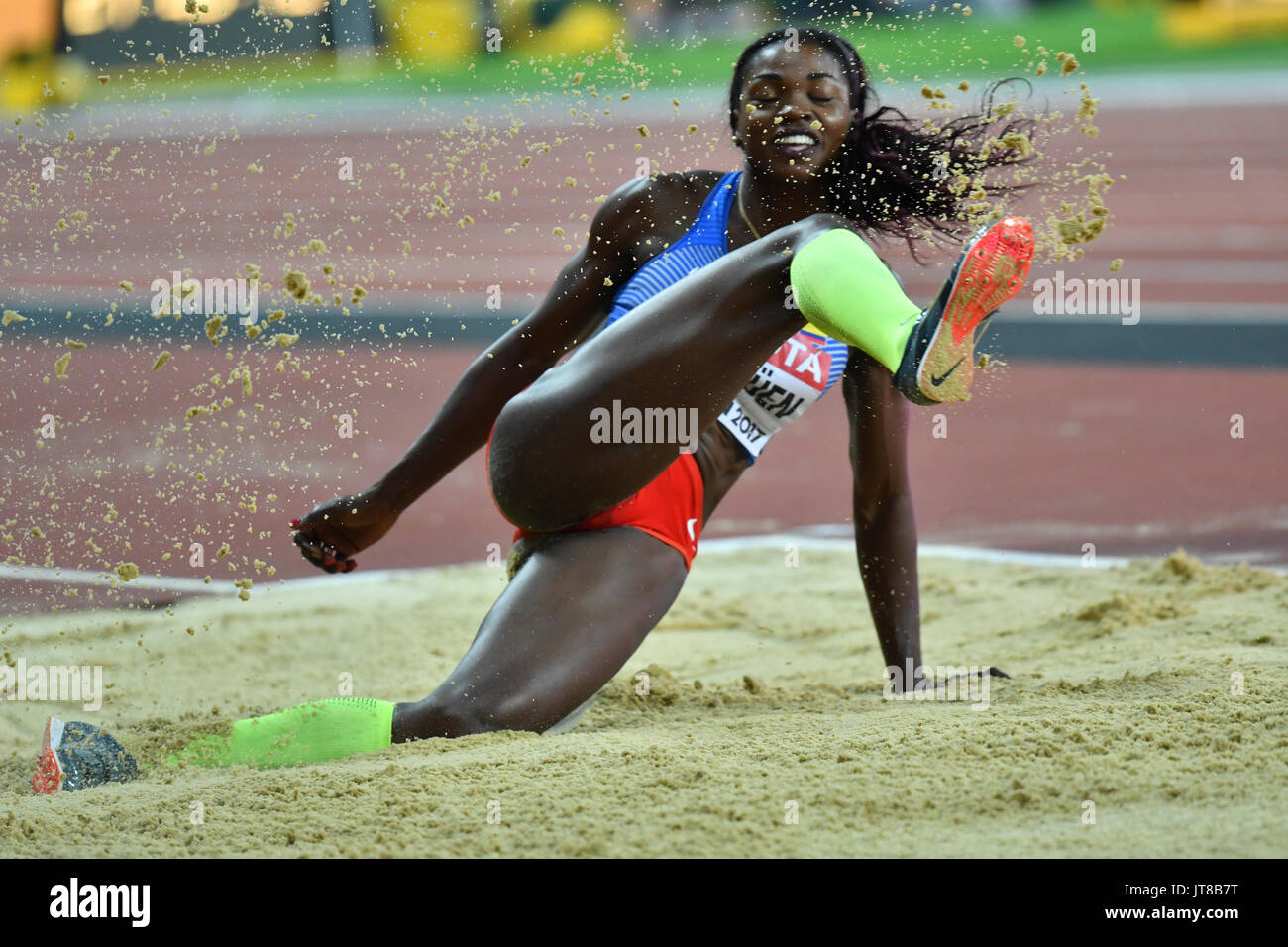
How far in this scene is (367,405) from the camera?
7.61m

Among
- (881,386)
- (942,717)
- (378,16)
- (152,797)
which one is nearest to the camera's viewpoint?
(152,797)

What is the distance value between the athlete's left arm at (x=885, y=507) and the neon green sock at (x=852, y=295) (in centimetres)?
74

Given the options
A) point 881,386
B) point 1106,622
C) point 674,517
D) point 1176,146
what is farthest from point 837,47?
point 1176,146

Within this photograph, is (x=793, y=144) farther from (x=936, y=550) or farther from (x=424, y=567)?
(x=424, y=567)

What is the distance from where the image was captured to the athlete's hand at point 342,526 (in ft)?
10.1

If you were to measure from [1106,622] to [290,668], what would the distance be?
85.1 inches

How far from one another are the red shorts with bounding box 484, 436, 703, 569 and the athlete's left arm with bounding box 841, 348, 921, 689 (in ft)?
1.26

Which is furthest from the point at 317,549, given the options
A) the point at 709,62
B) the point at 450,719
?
the point at 709,62

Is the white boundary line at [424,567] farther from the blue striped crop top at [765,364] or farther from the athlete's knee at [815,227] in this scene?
the athlete's knee at [815,227]

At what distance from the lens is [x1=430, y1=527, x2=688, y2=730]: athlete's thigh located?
8.64ft

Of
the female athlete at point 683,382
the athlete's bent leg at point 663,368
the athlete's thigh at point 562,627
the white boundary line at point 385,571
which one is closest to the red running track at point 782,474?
the white boundary line at point 385,571

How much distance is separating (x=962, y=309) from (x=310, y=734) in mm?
1409

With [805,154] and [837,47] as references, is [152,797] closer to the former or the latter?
[805,154]

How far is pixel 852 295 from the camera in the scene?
7.35 feet
